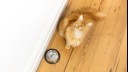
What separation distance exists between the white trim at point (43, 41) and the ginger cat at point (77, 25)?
60 mm

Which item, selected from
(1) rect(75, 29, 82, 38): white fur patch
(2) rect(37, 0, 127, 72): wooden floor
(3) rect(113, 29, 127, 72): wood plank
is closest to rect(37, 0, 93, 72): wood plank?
(2) rect(37, 0, 127, 72): wooden floor

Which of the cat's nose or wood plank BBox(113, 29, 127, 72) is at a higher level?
wood plank BBox(113, 29, 127, 72)

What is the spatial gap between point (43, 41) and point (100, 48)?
0.39m

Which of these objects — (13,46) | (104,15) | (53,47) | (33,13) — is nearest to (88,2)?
(104,15)

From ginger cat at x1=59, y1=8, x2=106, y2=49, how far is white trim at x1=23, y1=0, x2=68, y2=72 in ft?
0.20

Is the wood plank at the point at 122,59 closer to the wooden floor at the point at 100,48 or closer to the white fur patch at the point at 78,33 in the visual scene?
the wooden floor at the point at 100,48

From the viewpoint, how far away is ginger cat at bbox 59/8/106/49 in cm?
134

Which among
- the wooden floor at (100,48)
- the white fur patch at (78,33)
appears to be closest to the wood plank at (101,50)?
the wooden floor at (100,48)

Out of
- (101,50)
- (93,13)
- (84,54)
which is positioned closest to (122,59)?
Answer: (101,50)

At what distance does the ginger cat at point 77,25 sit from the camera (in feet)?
4.39

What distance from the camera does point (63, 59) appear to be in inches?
57.8

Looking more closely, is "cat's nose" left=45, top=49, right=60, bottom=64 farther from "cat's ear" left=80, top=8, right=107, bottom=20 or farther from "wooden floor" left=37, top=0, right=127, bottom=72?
"cat's ear" left=80, top=8, right=107, bottom=20

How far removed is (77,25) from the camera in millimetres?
1333

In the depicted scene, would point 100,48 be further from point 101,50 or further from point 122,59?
point 122,59
